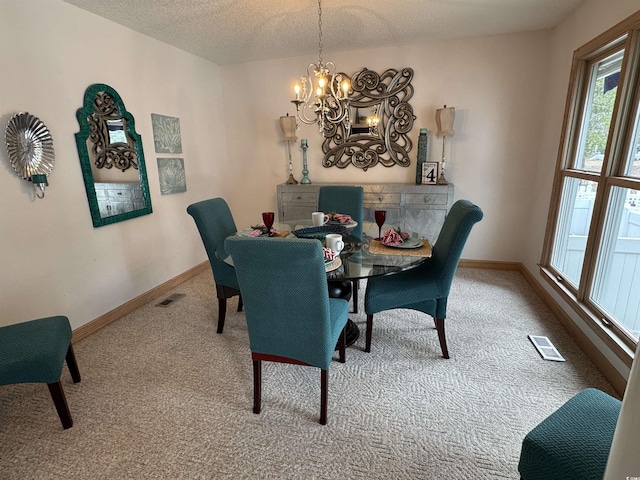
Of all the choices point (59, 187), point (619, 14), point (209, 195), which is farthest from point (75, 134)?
point (619, 14)

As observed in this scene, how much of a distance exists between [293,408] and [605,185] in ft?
7.90

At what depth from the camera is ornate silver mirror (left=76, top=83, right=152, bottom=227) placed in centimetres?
248

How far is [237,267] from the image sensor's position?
1.48m

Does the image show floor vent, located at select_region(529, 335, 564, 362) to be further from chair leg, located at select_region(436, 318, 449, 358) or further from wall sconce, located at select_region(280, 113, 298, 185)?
wall sconce, located at select_region(280, 113, 298, 185)

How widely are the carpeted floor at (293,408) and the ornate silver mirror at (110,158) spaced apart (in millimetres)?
1044

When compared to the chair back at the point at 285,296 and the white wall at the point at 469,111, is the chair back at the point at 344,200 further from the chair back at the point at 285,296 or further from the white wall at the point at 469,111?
the chair back at the point at 285,296

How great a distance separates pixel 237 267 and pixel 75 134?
1930mm

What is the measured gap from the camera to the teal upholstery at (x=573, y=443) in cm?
91

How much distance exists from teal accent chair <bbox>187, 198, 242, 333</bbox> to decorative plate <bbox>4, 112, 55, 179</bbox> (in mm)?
990

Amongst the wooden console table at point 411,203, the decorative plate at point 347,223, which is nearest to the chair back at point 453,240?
the decorative plate at point 347,223

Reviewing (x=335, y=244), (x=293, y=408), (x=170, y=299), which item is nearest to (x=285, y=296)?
(x=335, y=244)

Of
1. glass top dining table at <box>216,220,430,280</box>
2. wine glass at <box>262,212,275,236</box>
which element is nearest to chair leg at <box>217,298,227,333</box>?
glass top dining table at <box>216,220,430,280</box>

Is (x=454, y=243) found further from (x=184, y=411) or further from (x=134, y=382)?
(x=134, y=382)

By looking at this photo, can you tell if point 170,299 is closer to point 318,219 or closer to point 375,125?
point 318,219
